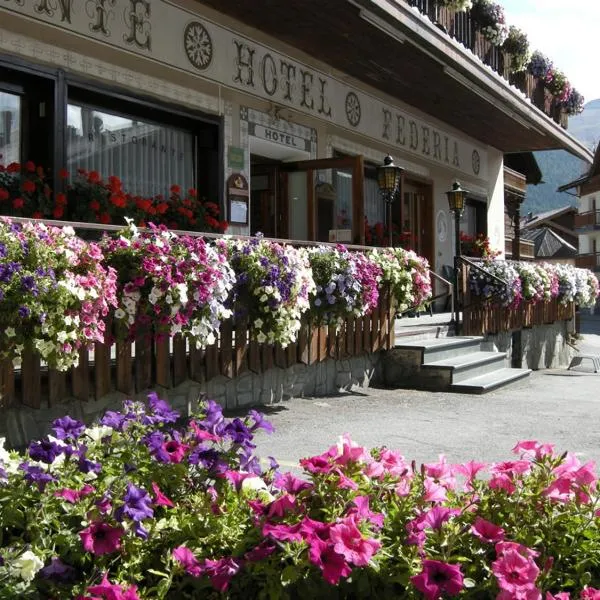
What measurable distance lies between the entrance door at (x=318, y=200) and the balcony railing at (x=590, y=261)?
49.9m

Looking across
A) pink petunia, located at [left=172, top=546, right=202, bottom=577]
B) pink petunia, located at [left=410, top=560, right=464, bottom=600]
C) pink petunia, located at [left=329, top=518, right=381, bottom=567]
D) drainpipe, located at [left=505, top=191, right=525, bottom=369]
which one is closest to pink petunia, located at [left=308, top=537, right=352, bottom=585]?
pink petunia, located at [left=329, top=518, right=381, bottom=567]

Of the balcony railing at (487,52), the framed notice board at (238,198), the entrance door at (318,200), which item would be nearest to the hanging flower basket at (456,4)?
the balcony railing at (487,52)

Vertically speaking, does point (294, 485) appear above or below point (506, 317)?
below

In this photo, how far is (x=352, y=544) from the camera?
1.96m

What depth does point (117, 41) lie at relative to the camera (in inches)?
324

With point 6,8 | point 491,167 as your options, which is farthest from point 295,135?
point 491,167

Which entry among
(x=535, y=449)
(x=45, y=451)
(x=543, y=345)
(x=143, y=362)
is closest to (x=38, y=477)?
(x=45, y=451)

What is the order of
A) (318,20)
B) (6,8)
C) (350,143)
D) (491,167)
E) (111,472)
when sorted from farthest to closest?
(491,167)
(350,143)
(318,20)
(6,8)
(111,472)

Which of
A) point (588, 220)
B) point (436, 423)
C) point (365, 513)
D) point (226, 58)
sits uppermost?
point (588, 220)

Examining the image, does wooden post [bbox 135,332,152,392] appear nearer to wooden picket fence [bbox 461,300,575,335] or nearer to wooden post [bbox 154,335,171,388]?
wooden post [bbox 154,335,171,388]

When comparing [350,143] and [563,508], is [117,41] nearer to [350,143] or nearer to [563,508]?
[350,143]

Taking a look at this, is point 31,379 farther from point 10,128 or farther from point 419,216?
point 419,216

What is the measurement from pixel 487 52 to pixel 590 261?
160 ft

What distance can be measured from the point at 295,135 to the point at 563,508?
9.47 m
